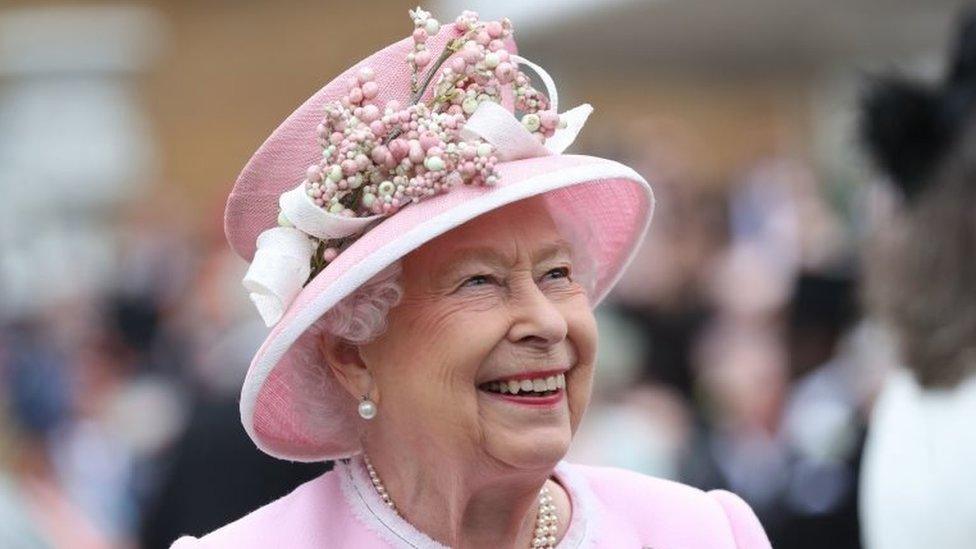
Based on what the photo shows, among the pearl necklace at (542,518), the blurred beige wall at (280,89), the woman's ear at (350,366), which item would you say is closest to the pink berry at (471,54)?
the woman's ear at (350,366)

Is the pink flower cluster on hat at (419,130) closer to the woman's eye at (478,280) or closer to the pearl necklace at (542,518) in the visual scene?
the woman's eye at (478,280)

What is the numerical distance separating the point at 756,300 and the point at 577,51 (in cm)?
811

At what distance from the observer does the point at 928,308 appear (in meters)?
4.47

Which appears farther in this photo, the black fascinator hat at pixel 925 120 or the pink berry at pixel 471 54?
the black fascinator hat at pixel 925 120

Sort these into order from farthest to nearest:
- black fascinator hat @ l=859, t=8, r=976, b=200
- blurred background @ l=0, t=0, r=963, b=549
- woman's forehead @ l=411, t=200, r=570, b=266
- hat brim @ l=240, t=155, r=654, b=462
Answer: blurred background @ l=0, t=0, r=963, b=549 < black fascinator hat @ l=859, t=8, r=976, b=200 < woman's forehead @ l=411, t=200, r=570, b=266 < hat brim @ l=240, t=155, r=654, b=462

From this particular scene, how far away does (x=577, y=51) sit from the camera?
16297mm

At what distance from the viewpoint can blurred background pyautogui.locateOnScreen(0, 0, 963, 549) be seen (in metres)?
6.55

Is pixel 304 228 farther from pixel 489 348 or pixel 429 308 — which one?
pixel 489 348

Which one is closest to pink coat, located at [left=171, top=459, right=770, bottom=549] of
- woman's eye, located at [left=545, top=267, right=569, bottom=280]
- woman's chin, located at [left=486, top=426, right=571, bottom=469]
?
woman's chin, located at [left=486, top=426, right=571, bottom=469]

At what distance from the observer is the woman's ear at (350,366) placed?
3.30 metres

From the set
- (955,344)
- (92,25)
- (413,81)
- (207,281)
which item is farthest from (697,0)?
(413,81)

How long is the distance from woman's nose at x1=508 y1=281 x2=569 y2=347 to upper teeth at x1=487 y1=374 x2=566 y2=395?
2.2 inches

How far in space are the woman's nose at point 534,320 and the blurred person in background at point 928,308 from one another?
140cm

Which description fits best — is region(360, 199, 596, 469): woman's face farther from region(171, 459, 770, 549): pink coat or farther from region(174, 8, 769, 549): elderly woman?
region(171, 459, 770, 549): pink coat
